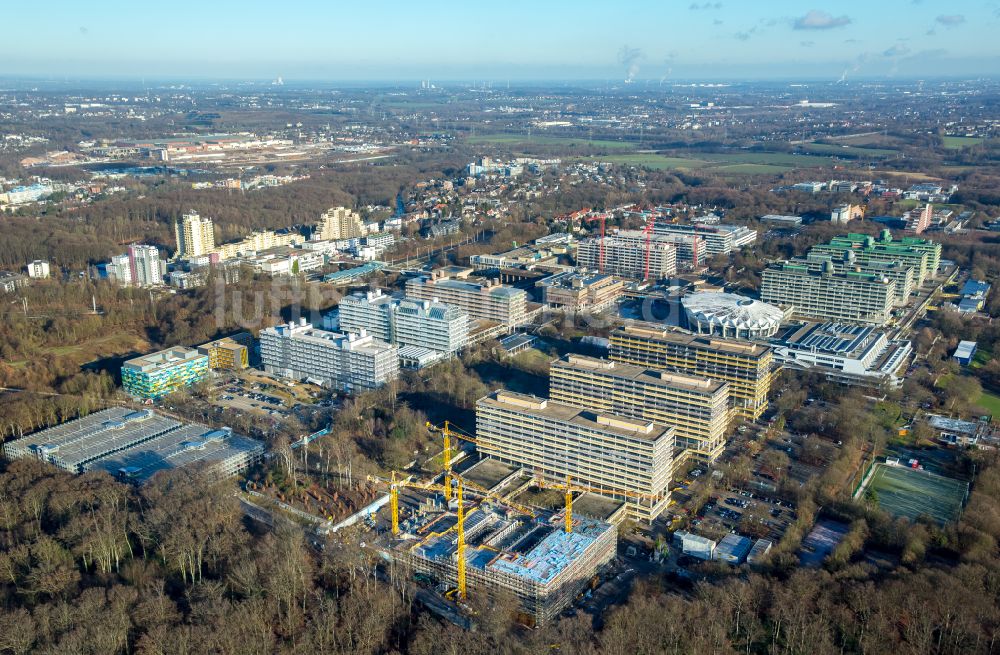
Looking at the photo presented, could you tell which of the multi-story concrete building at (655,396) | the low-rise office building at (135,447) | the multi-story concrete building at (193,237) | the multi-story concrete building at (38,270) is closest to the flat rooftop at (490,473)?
the multi-story concrete building at (655,396)

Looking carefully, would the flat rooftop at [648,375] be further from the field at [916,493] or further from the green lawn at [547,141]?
the green lawn at [547,141]

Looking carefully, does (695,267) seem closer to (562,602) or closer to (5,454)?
(562,602)

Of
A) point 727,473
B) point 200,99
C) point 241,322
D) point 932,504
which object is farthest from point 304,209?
point 200,99

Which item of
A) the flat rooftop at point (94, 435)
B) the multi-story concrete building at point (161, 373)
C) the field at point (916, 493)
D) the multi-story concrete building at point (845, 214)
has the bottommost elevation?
the field at point (916, 493)

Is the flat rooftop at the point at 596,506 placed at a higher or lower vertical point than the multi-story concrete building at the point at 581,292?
lower

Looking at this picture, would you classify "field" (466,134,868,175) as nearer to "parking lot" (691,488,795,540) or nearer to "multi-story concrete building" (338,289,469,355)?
"multi-story concrete building" (338,289,469,355)

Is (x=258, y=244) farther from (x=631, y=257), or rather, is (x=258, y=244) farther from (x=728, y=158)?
(x=728, y=158)
